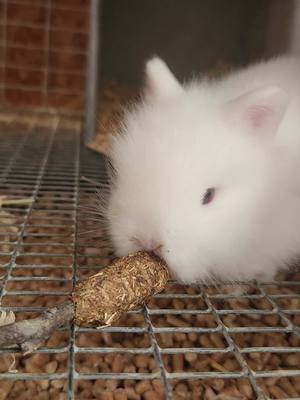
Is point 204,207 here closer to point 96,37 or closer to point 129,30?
point 96,37

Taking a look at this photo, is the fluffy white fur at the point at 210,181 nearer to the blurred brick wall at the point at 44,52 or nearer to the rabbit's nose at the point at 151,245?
the rabbit's nose at the point at 151,245

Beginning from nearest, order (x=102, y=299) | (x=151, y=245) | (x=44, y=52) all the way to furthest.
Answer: (x=102, y=299)
(x=151, y=245)
(x=44, y=52)

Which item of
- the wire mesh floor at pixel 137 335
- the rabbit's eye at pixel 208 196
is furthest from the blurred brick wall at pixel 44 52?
the rabbit's eye at pixel 208 196

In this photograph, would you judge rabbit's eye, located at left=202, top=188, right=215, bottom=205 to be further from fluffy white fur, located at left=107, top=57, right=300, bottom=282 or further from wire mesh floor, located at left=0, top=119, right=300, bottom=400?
wire mesh floor, located at left=0, top=119, right=300, bottom=400

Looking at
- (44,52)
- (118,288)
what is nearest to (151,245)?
(118,288)

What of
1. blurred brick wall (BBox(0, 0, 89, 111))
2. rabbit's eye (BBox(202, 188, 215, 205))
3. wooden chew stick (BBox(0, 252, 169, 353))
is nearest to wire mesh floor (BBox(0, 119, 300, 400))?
wooden chew stick (BBox(0, 252, 169, 353))

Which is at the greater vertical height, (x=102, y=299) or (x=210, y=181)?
(x=210, y=181)

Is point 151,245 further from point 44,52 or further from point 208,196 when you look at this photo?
point 44,52
